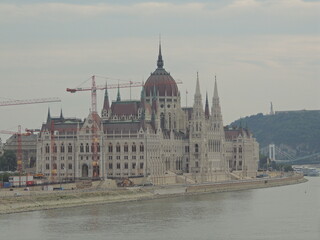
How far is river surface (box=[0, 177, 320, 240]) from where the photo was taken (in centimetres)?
10969

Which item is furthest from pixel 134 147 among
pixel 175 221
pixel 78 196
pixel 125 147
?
pixel 175 221

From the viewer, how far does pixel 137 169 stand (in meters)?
188

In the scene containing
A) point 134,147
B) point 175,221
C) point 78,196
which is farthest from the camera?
point 134,147

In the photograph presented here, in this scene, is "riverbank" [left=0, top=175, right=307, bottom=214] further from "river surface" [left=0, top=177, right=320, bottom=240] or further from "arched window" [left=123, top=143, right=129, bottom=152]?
"arched window" [left=123, top=143, right=129, bottom=152]

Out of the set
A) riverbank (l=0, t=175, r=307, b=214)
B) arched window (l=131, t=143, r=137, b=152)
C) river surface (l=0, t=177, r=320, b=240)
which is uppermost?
arched window (l=131, t=143, r=137, b=152)

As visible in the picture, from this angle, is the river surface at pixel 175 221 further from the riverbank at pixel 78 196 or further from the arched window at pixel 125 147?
the arched window at pixel 125 147

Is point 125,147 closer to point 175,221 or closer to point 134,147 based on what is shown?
point 134,147

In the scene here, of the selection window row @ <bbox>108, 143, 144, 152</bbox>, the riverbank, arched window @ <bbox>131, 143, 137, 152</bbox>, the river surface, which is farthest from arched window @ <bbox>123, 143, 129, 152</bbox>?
the river surface

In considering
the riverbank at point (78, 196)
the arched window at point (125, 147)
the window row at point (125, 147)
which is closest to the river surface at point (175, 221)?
the riverbank at point (78, 196)

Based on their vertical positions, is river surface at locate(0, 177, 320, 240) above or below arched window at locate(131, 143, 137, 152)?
below

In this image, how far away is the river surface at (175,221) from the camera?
109688 mm

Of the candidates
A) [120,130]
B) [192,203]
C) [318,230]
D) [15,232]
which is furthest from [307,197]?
[15,232]

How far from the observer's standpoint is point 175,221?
406 ft

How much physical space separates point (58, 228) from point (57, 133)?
79.8 meters
